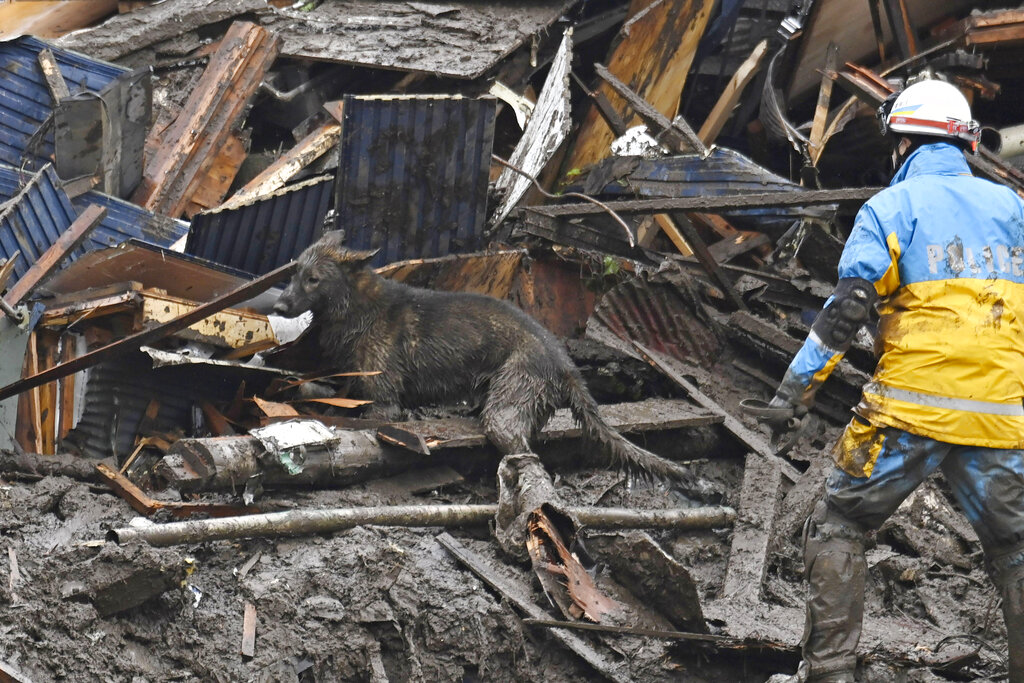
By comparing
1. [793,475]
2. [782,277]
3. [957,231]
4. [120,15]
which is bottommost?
[793,475]

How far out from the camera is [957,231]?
436 cm

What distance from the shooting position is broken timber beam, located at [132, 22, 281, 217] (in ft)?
29.1

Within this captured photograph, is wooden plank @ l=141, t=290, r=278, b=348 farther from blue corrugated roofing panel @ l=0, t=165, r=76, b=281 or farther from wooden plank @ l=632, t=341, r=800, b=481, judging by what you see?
wooden plank @ l=632, t=341, r=800, b=481

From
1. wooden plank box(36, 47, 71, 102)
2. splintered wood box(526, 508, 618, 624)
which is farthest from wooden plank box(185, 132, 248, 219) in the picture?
splintered wood box(526, 508, 618, 624)

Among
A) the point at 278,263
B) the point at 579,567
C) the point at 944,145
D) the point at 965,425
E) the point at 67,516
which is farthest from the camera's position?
the point at 278,263

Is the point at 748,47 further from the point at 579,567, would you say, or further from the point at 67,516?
the point at 67,516

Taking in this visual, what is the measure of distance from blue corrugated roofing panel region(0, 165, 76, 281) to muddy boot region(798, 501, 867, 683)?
5265mm

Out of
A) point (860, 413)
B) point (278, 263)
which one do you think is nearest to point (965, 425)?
point (860, 413)

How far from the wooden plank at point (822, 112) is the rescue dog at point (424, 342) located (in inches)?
156

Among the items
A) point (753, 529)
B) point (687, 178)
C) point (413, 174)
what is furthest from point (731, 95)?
point (753, 529)

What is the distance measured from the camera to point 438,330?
723 cm

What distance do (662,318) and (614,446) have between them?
1.71 meters

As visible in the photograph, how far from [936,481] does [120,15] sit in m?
8.23

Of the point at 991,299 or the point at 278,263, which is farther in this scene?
the point at 278,263
